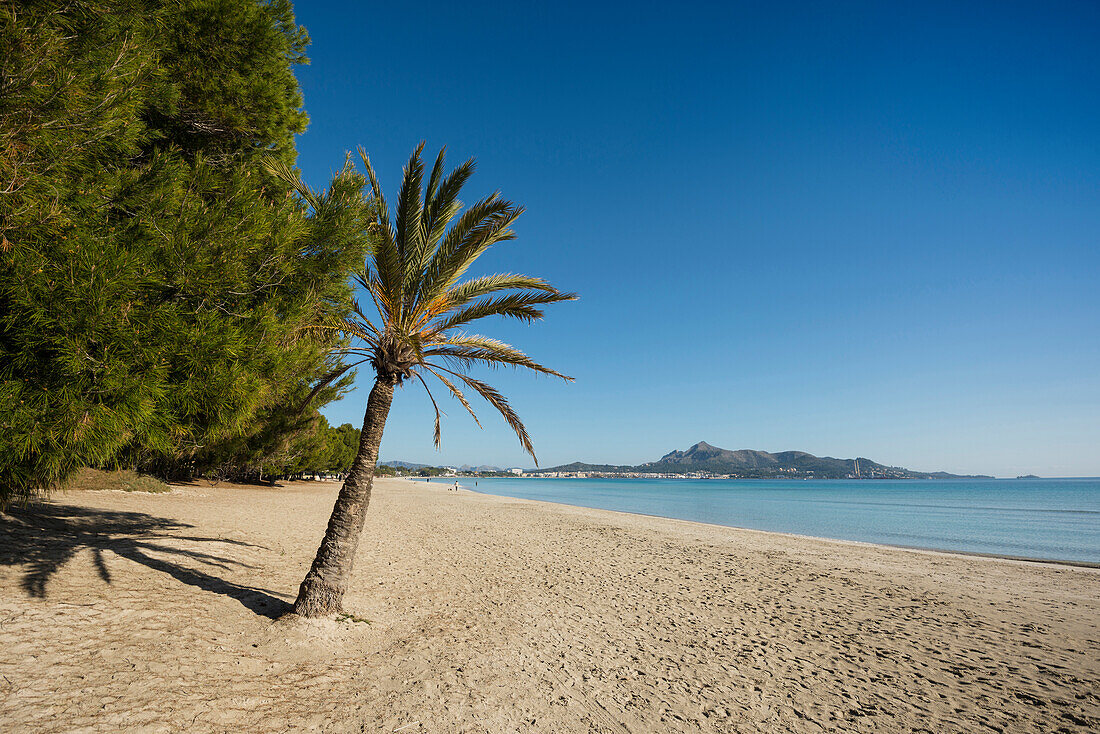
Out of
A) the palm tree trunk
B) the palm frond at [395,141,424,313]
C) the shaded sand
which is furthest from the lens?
the palm frond at [395,141,424,313]

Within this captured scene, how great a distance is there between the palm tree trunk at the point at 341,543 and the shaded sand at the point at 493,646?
318 mm

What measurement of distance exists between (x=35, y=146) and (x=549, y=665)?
6.71 metres

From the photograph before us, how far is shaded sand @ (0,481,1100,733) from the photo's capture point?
3.98 m

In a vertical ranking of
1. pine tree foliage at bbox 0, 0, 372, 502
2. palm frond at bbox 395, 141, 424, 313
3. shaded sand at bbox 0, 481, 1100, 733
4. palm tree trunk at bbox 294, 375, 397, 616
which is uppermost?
palm frond at bbox 395, 141, 424, 313

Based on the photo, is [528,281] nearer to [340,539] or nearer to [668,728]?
[340,539]

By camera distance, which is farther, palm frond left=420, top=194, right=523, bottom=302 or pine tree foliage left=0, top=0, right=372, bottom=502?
palm frond left=420, top=194, right=523, bottom=302

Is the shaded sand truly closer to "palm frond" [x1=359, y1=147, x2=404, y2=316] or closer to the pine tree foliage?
the pine tree foliage

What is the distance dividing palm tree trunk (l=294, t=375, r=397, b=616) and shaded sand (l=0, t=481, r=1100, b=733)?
318 mm

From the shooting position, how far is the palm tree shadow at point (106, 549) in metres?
5.97

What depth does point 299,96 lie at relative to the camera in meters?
7.14

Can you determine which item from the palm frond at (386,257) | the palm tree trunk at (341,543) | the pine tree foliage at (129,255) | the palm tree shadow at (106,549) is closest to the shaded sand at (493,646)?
the palm tree shadow at (106,549)

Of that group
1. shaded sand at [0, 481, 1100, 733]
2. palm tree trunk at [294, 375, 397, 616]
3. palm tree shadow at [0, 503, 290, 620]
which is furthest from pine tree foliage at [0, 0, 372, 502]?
palm tree shadow at [0, 503, 290, 620]

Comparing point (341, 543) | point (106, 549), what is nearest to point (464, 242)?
point (341, 543)

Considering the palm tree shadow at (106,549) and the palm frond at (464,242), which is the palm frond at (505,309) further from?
the palm tree shadow at (106,549)
